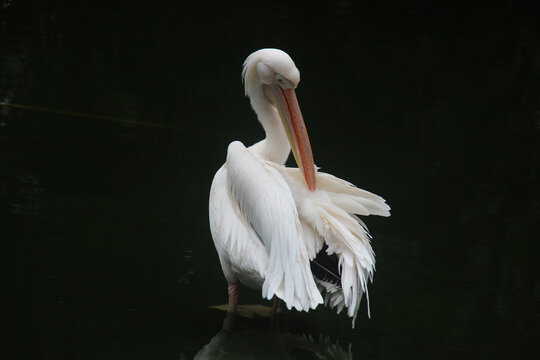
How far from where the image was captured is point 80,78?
7980 mm

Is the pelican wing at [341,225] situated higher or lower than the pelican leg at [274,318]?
higher

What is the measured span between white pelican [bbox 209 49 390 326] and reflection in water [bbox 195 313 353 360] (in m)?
0.18

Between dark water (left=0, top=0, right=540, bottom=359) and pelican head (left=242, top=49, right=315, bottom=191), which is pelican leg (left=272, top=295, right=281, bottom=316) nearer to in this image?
dark water (left=0, top=0, right=540, bottom=359)

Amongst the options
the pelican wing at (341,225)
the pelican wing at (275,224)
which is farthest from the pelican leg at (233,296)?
the pelican wing at (341,225)

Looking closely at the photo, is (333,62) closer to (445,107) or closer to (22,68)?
(445,107)

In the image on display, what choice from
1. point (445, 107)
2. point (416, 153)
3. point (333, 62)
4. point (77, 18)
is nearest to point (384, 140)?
point (416, 153)

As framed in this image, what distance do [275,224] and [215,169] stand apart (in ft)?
8.28

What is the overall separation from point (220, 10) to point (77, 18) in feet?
7.08

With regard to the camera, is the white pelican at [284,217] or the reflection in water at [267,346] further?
the reflection in water at [267,346]

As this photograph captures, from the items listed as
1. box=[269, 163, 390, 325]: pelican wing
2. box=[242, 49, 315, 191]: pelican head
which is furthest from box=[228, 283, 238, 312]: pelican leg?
box=[242, 49, 315, 191]: pelican head

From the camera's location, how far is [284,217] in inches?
146

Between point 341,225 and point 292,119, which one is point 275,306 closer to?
point 341,225

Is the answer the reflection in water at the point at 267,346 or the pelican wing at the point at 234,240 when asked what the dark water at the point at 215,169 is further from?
the pelican wing at the point at 234,240

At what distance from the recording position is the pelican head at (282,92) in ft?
13.7
